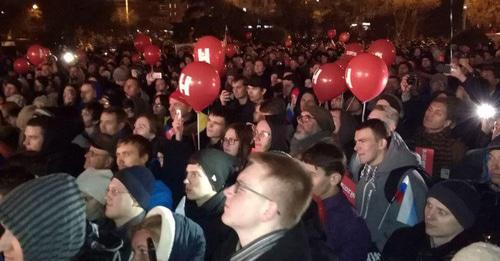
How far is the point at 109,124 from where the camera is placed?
20.0 feet

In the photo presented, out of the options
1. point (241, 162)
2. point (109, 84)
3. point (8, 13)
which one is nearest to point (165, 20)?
point (8, 13)

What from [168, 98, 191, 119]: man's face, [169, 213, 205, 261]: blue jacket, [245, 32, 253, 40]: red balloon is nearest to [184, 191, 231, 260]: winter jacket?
[169, 213, 205, 261]: blue jacket

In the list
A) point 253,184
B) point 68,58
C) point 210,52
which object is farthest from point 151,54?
point 253,184

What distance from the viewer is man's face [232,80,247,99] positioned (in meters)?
8.43

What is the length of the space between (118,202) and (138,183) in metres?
0.18

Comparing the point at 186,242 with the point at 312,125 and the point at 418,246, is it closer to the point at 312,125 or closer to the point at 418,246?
the point at 418,246

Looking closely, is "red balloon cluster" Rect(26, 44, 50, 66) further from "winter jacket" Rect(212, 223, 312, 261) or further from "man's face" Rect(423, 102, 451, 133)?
"winter jacket" Rect(212, 223, 312, 261)

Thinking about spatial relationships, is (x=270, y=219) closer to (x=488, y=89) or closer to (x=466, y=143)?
(x=466, y=143)

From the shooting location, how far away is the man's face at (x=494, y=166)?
13.9 ft

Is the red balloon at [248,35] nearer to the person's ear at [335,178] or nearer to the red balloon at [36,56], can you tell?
the red balloon at [36,56]

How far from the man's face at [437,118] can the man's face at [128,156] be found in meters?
2.74

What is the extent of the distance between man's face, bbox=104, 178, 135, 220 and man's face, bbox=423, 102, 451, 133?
320 cm

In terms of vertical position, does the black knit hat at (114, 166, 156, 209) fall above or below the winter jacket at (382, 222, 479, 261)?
above

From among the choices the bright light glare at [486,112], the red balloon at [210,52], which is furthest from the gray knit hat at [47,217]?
the red balloon at [210,52]
